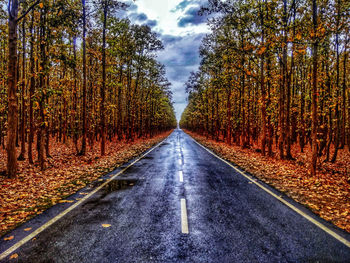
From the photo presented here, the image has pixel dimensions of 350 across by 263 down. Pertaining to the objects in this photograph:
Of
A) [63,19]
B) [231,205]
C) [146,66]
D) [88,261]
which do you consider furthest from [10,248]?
[146,66]

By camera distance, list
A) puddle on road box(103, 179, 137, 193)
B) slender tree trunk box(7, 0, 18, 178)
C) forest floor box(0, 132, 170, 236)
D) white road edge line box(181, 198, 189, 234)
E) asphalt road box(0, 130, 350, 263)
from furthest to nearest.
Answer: slender tree trunk box(7, 0, 18, 178) → puddle on road box(103, 179, 137, 193) → forest floor box(0, 132, 170, 236) → white road edge line box(181, 198, 189, 234) → asphalt road box(0, 130, 350, 263)

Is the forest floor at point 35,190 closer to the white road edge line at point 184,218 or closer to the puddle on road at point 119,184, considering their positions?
the puddle on road at point 119,184

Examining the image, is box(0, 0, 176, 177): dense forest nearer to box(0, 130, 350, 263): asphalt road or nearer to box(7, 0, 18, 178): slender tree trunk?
box(7, 0, 18, 178): slender tree trunk

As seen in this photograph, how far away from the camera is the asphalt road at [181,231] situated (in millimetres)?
3289

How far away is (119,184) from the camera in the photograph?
25.2ft

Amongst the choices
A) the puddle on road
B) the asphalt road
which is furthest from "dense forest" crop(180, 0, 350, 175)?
the puddle on road

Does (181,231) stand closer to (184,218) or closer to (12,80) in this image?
(184,218)

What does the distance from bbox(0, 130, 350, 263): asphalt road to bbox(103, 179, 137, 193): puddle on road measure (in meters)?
0.37

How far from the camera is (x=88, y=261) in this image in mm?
3127

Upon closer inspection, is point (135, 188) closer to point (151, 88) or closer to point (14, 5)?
point (14, 5)

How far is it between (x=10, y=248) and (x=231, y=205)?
500 cm

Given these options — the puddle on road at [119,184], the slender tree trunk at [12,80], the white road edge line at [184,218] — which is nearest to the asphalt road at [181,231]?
the white road edge line at [184,218]

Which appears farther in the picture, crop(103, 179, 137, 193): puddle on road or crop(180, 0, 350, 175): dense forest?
crop(180, 0, 350, 175): dense forest

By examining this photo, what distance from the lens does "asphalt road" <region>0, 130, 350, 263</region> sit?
10.8 feet
